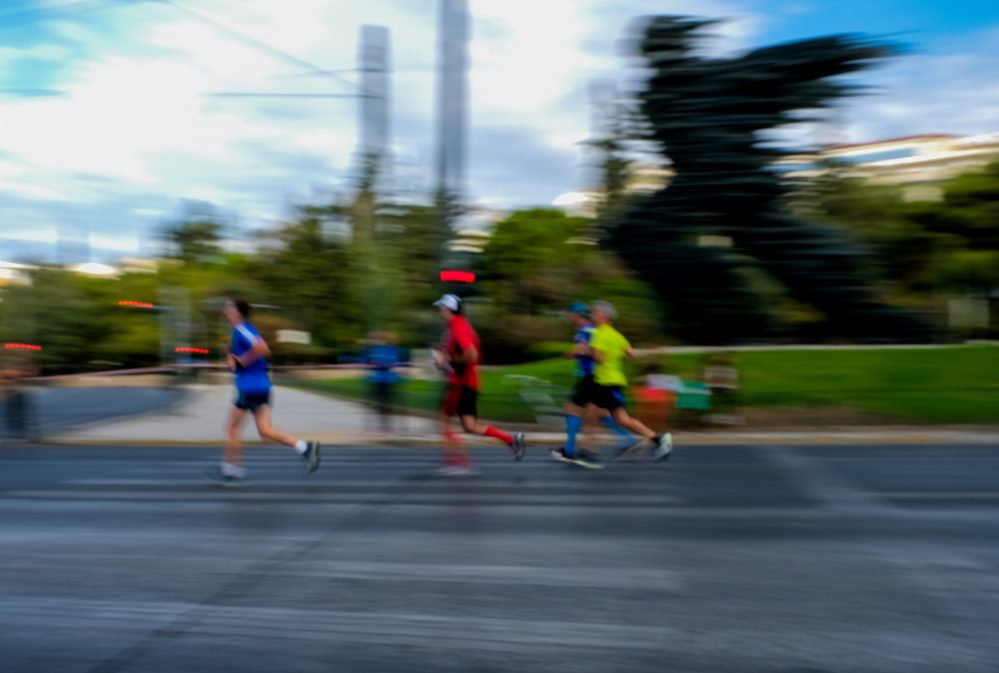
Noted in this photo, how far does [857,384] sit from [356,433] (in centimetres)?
876

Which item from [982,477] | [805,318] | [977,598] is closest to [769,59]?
[805,318]

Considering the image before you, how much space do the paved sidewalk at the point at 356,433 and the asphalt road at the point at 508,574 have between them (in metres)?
4.71

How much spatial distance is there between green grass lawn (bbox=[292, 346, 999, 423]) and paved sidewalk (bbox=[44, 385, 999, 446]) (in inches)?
35.9

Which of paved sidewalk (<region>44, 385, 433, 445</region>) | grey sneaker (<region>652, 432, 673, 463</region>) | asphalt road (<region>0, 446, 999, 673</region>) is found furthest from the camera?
paved sidewalk (<region>44, 385, 433, 445</region>)

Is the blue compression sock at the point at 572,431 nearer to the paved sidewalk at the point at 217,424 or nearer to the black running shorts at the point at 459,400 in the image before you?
the black running shorts at the point at 459,400

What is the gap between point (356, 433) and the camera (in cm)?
1708

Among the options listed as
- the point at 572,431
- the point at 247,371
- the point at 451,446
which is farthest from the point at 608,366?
the point at 247,371

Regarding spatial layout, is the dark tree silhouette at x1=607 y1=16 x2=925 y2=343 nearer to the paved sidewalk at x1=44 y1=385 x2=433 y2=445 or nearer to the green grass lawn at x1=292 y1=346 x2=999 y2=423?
the green grass lawn at x1=292 y1=346 x2=999 y2=423

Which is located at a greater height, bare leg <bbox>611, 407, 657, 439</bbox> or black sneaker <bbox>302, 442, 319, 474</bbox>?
bare leg <bbox>611, 407, 657, 439</bbox>

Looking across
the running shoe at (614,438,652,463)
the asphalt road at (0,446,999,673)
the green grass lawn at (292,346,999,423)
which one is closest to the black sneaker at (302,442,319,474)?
the asphalt road at (0,446,999,673)

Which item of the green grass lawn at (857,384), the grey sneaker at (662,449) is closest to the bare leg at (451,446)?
the grey sneaker at (662,449)

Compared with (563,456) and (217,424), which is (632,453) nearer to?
(563,456)

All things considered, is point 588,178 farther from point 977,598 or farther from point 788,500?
point 977,598

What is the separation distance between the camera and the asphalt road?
15.4 ft
